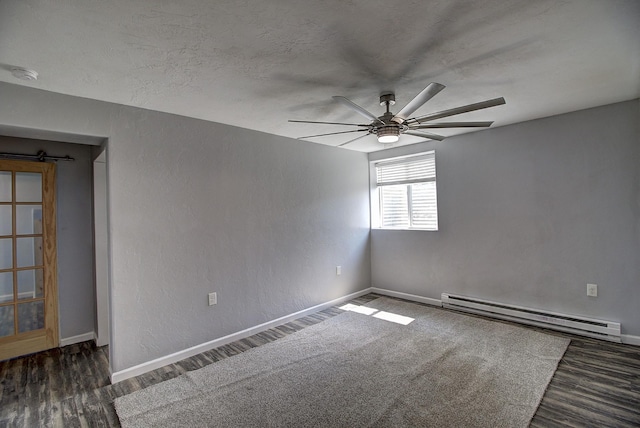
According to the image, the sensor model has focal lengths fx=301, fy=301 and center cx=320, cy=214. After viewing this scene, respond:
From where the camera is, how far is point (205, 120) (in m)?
3.13

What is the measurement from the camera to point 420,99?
191cm

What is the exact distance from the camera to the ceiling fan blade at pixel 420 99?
5.77 ft

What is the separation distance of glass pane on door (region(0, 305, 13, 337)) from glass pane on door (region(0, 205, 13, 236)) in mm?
751

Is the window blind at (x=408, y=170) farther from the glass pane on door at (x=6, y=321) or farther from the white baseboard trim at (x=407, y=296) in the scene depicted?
the glass pane on door at (x=6, y=321)

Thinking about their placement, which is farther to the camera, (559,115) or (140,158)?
(559,115)

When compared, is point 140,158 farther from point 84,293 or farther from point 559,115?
point 559,115

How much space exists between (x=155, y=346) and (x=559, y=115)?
4.79 meters

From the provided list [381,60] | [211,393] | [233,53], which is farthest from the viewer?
[211,393]

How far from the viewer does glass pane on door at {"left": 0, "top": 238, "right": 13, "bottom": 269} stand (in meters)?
2.99

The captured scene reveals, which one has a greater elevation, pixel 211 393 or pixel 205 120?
pixel 205 120

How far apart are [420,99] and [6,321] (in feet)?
14.1

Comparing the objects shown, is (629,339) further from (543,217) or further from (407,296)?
(407,296)

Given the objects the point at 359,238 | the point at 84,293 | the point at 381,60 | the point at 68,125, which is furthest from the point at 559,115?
the point at 84,293

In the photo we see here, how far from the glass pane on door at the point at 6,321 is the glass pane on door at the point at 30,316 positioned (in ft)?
0.21
